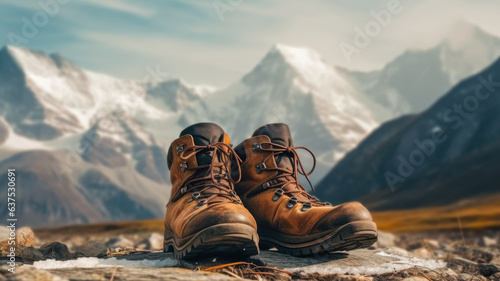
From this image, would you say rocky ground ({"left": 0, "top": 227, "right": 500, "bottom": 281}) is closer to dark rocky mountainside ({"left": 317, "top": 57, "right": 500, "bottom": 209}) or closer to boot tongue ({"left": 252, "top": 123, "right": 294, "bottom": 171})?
boot tongue ({"left": 252, "top": 123, "right": 294, "bottom": 171})

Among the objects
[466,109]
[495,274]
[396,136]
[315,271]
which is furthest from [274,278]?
[396,136]

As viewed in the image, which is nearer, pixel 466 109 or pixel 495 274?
pixel 495 274

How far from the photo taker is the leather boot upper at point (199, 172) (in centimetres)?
500

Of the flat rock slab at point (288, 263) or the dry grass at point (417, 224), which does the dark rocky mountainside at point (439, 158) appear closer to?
the dry grass at point (417, 224)

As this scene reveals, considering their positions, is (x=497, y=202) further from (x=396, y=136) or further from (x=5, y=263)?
(x=5, y=263)

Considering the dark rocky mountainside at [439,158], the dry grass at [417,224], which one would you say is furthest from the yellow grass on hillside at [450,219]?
the dark rocky mountainside at [439,158]

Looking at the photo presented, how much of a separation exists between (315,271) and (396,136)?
12449 centimetres

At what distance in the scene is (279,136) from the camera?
5.60 metres

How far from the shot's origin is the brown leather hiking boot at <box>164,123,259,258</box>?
4.45m

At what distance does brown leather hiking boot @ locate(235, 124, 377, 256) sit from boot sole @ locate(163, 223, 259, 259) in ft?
1.93

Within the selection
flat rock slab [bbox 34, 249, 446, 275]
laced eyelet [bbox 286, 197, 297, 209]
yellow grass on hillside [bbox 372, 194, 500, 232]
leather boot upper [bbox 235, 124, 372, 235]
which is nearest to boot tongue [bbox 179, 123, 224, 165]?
leather boot upper [bbox 235, 124, 372, 235]

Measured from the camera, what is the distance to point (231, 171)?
5703 millimetres

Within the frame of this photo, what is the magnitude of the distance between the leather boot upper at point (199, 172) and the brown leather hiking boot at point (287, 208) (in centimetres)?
26

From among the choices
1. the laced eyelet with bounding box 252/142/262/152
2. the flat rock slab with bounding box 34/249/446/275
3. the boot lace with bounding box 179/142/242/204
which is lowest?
the flat rock slab with bounding box 34/249/446/275
